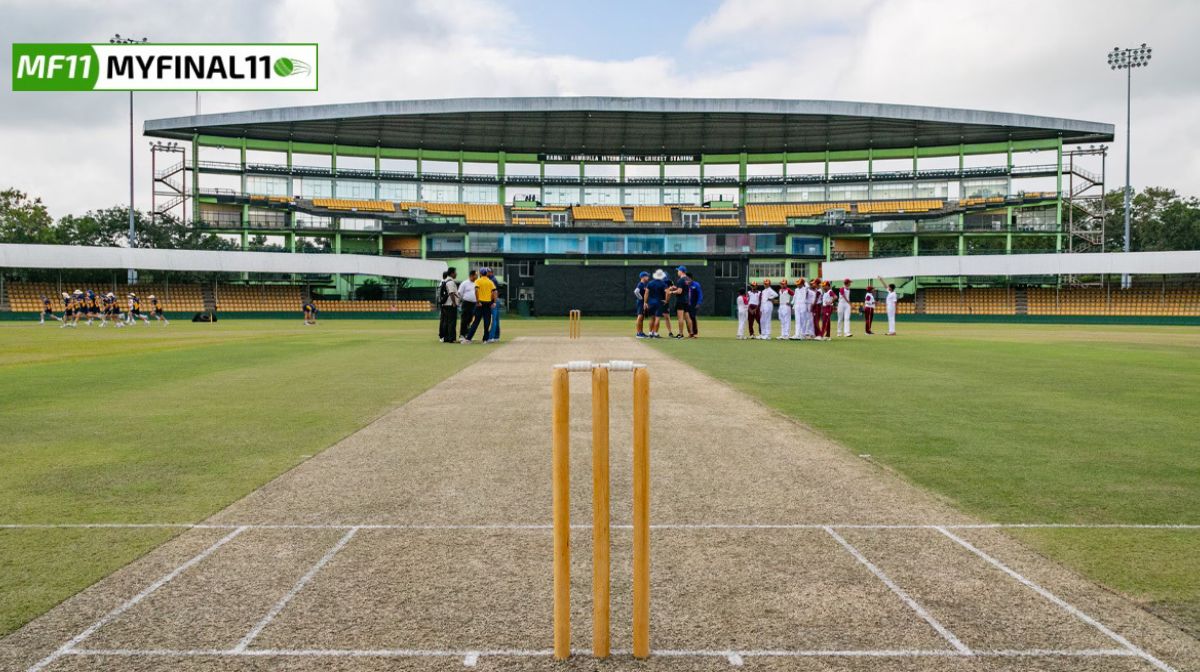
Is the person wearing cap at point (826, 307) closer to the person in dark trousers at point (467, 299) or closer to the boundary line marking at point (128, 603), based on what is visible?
the person in dark trousers at point (467, 299)

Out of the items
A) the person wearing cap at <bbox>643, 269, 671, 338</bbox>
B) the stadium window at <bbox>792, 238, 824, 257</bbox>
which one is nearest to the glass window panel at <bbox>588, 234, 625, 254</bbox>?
the stadium window at <bbox>792, 238, 824, 257</bbox>

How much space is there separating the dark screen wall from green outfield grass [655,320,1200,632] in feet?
111

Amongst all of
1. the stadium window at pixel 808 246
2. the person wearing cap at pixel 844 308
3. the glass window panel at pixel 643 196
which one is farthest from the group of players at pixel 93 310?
the stadium window at pixel 808 246

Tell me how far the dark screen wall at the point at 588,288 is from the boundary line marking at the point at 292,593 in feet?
161

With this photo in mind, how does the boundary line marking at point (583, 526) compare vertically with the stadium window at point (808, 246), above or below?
below

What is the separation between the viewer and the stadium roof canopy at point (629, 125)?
2795 inches

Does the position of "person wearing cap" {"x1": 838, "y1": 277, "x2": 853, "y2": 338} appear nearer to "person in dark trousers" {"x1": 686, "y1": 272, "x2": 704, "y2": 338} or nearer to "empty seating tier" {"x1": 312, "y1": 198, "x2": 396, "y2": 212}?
"person in dark trousers" {"x1": 686, "y1": 272, "x2": 704, "y2": 338}

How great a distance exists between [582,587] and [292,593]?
1550 millimetres

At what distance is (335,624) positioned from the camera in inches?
157

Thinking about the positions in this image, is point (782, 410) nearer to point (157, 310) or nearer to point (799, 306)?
point (799, 306)

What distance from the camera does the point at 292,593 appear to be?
4.41 m

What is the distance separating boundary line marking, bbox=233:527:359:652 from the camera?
3859mm

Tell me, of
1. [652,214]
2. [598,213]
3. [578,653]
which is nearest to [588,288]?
[598,213]

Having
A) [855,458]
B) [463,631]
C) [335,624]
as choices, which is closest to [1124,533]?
[855,458]
